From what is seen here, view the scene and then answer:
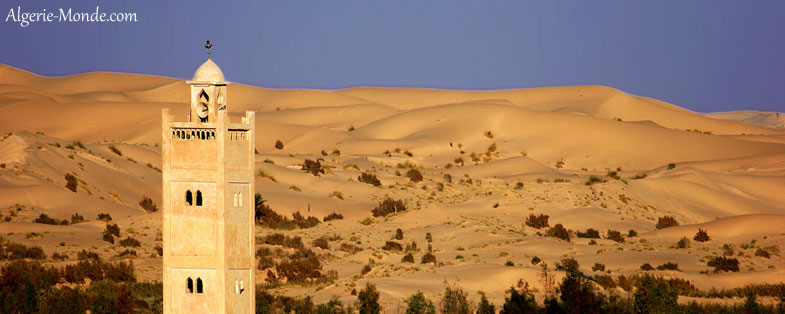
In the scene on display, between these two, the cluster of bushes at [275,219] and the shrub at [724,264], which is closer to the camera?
the shrub at [724,264]

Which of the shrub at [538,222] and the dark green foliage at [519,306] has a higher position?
the shrub at [538,222]

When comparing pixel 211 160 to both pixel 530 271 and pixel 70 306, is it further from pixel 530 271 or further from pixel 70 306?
pixel 530 271

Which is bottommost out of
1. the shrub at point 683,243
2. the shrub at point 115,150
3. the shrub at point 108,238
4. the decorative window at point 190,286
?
the decorative window at point 190,286

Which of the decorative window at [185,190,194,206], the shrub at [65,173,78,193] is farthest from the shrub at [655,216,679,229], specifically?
the decorative window at [185,190,194,206]

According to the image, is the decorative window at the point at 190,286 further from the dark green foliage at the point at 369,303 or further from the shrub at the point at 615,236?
the shrub at the point at 615,236

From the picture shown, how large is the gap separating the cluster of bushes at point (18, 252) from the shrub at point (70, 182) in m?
10.0

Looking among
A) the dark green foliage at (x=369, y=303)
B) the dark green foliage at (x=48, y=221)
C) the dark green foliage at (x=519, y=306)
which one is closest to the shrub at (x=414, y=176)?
the dark green foliage at (x=48, y=221)

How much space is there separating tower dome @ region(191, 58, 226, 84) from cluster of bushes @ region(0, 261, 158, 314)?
290 inches

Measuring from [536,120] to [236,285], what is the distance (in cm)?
6608

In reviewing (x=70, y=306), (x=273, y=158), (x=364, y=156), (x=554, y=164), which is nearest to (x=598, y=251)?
(x=70, y=306)

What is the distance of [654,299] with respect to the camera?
24.7 meters

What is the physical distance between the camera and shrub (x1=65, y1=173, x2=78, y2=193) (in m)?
42.9

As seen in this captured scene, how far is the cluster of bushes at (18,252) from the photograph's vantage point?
31812 millimetres

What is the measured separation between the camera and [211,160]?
19016mm
